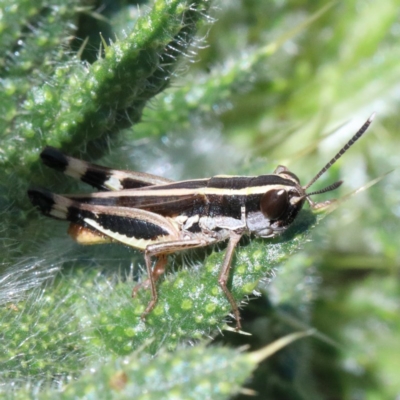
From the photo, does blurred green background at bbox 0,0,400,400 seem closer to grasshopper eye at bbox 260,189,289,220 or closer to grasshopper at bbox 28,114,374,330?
grasshopper at bbox 28,114,374,330

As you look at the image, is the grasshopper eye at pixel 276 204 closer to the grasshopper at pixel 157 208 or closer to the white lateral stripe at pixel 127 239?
the grasshopper at pixel 157 208

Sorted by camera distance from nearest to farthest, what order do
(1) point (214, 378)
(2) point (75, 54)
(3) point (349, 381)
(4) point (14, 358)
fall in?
(1) point (214, 378) → (4) point (14, 358) → (2) point (75, 54) → (3) point (349, 381)

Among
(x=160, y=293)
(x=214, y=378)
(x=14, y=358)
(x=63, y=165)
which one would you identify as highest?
(x=63, y=165)

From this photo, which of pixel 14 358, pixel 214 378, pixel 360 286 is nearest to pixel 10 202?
pixel 14 358

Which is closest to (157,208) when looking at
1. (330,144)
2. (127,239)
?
(127,239)

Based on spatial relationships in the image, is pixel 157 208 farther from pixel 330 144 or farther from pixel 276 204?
pixel 330 144

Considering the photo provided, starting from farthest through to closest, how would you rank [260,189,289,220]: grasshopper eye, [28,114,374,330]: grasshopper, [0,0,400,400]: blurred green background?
[0,0,400,400]: blurred green background < [28,114,374,330]: grasshopper < [260,189,289,220]: grasshopper eye

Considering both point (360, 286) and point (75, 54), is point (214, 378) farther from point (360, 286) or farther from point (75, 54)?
point (360, 286)

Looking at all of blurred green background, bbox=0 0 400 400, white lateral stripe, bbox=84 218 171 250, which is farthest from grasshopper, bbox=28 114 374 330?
blurred green background, bbox=0 0 400 400
